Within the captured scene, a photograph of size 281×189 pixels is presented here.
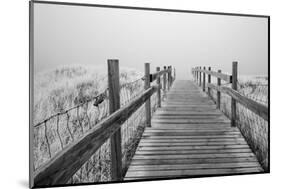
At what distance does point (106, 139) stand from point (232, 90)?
1393 mm

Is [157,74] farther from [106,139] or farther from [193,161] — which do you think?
[106,139]

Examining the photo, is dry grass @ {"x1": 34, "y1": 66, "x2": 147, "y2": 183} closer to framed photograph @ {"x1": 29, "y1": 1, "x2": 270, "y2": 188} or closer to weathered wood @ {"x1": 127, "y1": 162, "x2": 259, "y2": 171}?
framed photograph @ {"x1": 29, "y1": 1, "x2": 270, "y2": 188}

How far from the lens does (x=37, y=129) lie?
80.7 inches

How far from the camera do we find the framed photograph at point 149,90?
2.08m

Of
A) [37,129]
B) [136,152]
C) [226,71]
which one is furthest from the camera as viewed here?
[226,71]

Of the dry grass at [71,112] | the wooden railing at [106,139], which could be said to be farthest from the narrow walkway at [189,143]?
the dry grass at [71,112]

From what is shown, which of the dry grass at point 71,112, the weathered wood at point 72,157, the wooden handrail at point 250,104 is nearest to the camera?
the weathered wood at point 72,157

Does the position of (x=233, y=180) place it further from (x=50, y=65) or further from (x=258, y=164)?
(x=50, y=65)

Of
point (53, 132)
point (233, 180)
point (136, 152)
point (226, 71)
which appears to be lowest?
point (233, 180)

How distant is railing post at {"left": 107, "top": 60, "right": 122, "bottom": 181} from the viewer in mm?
2090

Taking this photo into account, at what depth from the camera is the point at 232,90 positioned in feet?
8.85

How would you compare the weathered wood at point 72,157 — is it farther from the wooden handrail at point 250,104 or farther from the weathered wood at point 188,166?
the wooden handrail at point 250,104

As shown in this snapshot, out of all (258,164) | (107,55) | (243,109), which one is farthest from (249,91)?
(107,55)

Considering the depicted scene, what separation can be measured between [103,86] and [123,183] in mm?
768
